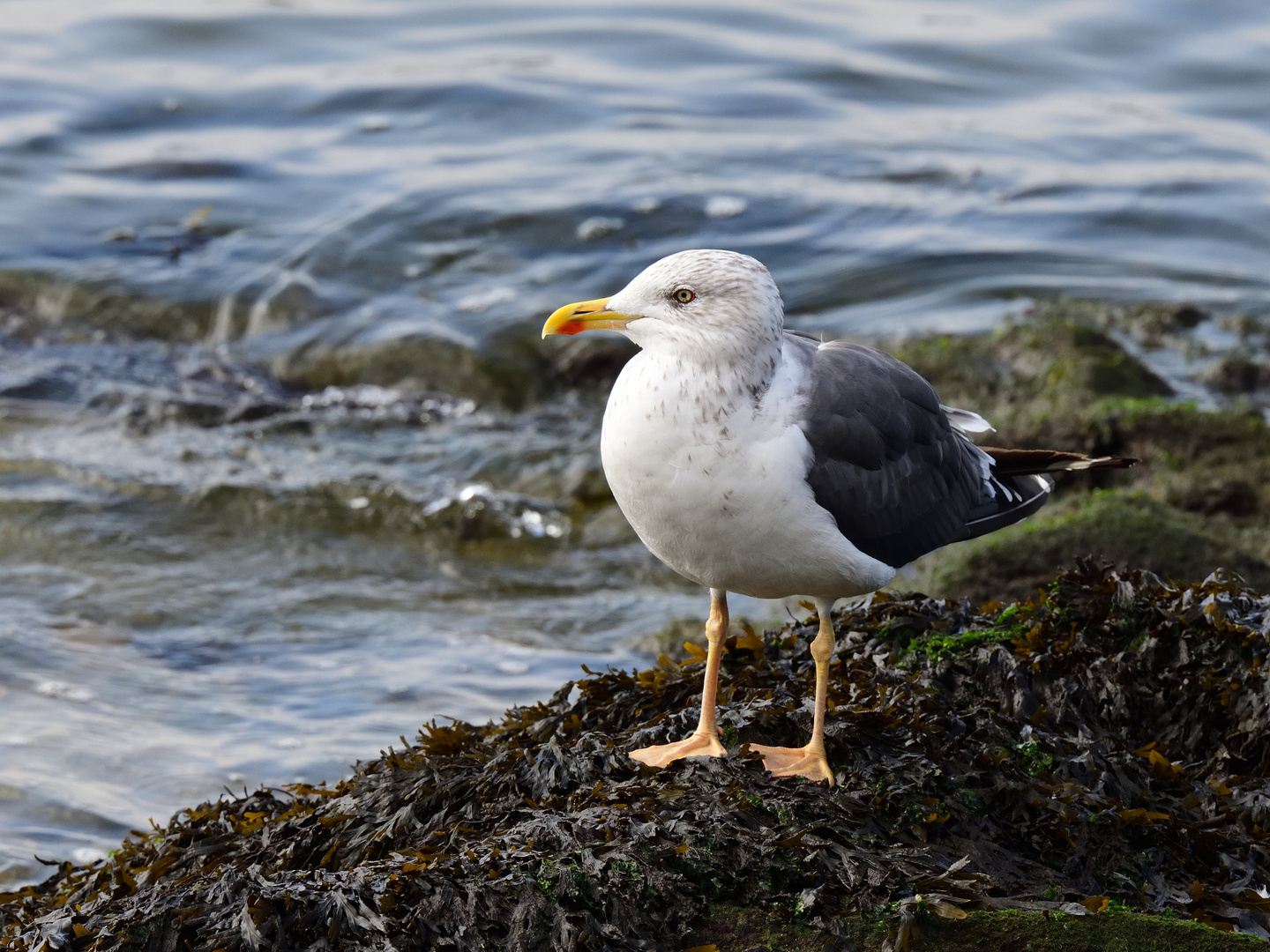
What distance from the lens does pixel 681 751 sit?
364 centimetres

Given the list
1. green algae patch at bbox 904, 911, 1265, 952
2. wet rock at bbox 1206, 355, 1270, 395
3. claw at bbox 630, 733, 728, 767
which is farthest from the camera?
wet rock at bbox 1206, 355, 1270, 395

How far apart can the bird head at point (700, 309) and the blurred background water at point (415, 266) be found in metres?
3.06

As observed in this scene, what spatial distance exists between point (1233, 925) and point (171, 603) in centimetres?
563

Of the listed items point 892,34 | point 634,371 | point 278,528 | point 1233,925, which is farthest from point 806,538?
point 892,34

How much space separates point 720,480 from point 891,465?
72cm

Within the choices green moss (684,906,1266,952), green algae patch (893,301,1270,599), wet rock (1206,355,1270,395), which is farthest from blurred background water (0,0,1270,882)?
green moss (684,906,1266,952)

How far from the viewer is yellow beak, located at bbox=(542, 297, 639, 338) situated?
3668 mm

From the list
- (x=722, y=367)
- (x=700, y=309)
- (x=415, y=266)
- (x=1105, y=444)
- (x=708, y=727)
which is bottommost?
(x=1105, y=444)

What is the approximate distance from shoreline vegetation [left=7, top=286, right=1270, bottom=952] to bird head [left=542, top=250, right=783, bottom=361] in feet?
3.49

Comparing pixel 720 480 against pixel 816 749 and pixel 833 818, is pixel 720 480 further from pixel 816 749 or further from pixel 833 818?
pixel 833 818

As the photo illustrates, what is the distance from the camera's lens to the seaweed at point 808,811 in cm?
298

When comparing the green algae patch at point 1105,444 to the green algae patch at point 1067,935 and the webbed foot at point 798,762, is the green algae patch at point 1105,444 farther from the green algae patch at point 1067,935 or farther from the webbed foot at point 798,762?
the green algae patch at point 1067,935

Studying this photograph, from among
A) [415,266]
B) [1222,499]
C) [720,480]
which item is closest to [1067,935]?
[720,480]

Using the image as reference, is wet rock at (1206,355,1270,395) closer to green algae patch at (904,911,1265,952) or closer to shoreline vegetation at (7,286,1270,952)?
shoreline vegetation at (7,286,1270,952)
